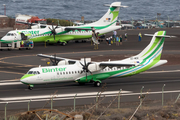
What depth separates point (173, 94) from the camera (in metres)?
31.2

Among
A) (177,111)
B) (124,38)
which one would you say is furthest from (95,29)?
(177,111)

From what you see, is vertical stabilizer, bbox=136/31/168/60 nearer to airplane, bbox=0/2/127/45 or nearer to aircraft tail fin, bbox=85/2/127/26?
airplane, bbox=0/2/127/45

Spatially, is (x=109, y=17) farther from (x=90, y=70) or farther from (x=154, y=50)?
(x=90, y=70)

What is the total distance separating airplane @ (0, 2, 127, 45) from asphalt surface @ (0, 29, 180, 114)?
5.73 ft

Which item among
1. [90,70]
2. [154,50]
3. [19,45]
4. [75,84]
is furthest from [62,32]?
[90,70]

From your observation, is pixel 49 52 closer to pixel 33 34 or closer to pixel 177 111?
pixel 33 34

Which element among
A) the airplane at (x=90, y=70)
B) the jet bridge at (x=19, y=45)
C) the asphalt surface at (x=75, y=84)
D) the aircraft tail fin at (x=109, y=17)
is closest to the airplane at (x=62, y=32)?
the aircraft tail fin at (x=109, y=17)

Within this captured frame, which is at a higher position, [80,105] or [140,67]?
[140,67]

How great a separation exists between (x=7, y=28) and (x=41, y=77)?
211 feet

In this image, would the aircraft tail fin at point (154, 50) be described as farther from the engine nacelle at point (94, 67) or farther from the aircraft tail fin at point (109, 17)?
the aircraft tail fin at point (109, 17)

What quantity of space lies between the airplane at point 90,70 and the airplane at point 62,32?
27000 millimetres

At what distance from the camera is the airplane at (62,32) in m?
60.9

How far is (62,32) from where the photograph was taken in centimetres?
6462

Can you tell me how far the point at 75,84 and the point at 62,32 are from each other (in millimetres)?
29997
